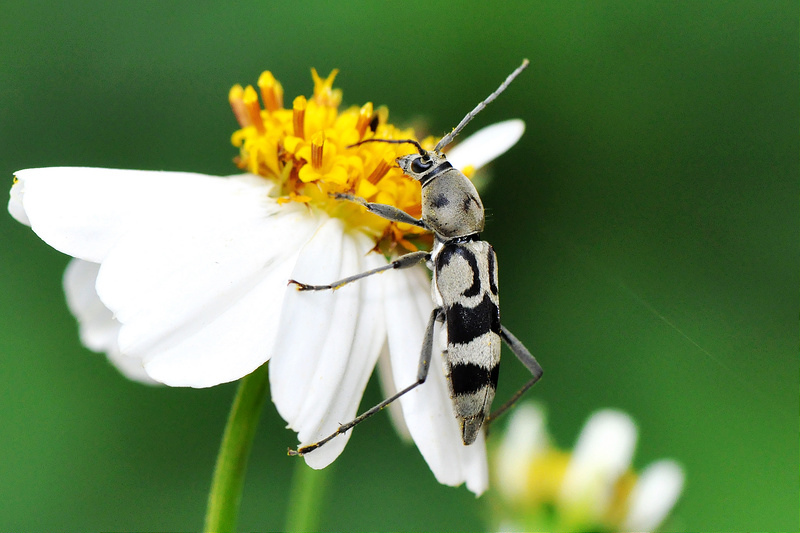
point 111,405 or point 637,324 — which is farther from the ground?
point 111,405

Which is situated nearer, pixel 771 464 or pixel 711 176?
pixel 771 464

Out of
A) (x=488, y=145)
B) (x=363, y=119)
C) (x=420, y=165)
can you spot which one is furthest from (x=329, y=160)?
(x=488, y=145)

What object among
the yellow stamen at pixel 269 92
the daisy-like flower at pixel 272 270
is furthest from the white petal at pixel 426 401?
the yellow stamen at pixel 269 92

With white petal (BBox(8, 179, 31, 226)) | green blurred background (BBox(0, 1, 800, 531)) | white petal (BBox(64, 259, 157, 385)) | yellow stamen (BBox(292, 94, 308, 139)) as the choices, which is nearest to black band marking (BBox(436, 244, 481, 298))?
yellow stamen (BBox(292, 94, 308, 139))

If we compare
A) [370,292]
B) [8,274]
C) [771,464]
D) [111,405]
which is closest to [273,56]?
[8,274]

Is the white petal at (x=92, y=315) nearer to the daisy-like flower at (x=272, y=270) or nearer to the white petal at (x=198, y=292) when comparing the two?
the daisy-like flower at (x=272, y=270)

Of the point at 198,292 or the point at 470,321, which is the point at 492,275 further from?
the point at 198,292

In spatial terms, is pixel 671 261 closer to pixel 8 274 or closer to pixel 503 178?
pixel 503 178
